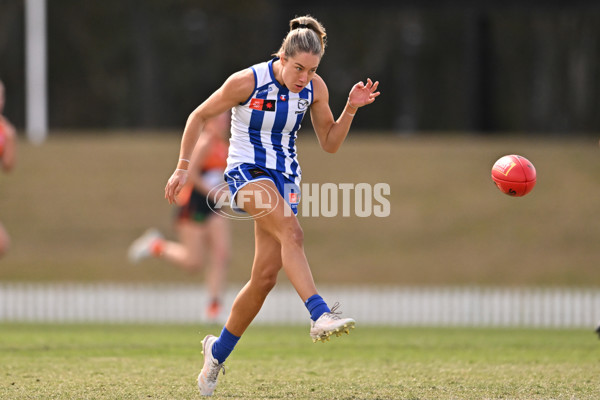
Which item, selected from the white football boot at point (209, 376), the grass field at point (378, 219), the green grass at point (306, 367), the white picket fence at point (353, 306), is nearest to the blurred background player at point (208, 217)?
the green grass at point (306, 367)

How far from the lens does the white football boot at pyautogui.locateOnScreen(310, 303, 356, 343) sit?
5117 millimetres

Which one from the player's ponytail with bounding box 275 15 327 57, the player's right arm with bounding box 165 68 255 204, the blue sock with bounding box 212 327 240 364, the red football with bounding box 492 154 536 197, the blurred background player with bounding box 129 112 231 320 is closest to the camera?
the player's ponytail with bounding box 275 15 327 57

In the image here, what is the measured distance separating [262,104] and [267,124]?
0.12 metres

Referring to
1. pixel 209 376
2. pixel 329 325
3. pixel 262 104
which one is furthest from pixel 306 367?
pixel 262 104

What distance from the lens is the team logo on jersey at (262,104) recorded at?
570 centimetres

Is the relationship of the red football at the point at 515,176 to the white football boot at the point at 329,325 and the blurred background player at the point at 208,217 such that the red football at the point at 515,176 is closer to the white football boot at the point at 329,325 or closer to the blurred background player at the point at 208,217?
the white football boot at the point at 329,325

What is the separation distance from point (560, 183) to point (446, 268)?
375 cm

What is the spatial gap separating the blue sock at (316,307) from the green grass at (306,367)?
0.57m

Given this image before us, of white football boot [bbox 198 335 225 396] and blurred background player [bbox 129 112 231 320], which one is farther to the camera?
blurred background player [bbox 129 112 231 320]

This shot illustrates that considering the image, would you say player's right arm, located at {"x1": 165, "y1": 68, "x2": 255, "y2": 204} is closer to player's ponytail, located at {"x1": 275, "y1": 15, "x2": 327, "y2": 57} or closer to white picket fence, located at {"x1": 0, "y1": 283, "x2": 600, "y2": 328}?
player's ponytail, located at {"x1": 275, "y1": 15, "x2": 327, "y2": 57}

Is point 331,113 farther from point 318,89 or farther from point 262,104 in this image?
point 262,104

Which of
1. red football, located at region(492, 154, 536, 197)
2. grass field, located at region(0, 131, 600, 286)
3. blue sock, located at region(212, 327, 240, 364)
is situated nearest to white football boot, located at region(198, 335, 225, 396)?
blue sock, located at region(212, 327, 240, 364)

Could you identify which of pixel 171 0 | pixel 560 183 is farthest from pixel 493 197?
pixel 171 0

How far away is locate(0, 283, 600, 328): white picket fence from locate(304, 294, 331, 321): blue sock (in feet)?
28.2
